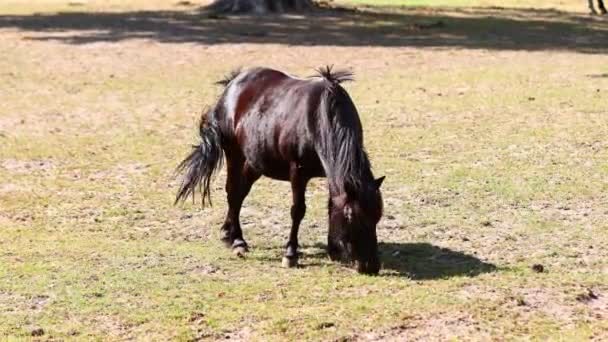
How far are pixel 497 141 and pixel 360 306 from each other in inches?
269

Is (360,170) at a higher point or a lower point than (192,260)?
higher

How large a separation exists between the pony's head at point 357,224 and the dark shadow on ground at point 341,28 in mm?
15952

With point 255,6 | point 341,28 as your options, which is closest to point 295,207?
point 341,28

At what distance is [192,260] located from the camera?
8797 mm

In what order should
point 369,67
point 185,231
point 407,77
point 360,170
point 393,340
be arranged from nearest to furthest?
point 393,340 → point 360,170 → point 185,231 → point 407,77 → point 369,67

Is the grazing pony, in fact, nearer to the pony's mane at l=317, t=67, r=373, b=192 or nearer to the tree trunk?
the pony's mane at l=317, t=67, r=373, b=192

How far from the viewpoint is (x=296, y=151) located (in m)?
8.47

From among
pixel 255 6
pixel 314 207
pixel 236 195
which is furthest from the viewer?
pixel 255 6

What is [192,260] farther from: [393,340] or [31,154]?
[31,154]

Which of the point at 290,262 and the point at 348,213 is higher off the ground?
the point at 348,213

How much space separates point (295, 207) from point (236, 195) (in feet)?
3.41

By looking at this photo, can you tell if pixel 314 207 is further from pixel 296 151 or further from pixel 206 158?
pixel 296 151

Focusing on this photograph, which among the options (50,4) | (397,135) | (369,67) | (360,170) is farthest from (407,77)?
(50,4)

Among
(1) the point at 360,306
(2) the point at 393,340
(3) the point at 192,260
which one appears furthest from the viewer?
(3) the point at 192,260
